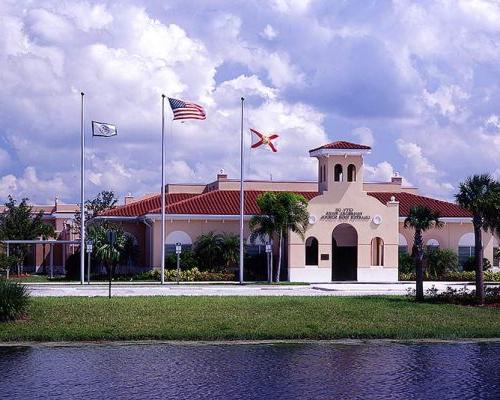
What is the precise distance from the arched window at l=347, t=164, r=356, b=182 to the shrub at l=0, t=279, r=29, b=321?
32.5m

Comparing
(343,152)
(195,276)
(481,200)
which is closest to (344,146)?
(343,152)

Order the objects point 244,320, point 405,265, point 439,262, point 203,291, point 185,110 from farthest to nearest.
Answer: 1. point 405,265
2. point 439,262
3. point 185,110
4. point 203,291
5. point 244,320

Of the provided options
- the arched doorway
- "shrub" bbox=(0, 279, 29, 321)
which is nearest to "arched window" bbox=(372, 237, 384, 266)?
the arched doorway

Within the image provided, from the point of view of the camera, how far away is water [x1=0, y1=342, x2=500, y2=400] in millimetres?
13883

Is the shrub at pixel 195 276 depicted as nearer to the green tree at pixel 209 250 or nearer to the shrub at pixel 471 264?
the green tree at pixel 209 250

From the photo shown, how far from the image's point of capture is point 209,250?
5269cm

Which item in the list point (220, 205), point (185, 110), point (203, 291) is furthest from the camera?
point (220, 205)

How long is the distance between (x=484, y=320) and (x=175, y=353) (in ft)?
32.4

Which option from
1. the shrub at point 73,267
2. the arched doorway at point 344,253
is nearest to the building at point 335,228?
the arched doorway at point 344,253

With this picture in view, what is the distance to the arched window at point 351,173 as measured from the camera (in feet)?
175

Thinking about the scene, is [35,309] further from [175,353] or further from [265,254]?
[265,254]

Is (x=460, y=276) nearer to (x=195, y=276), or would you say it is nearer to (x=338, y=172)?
(x=338, y=172)

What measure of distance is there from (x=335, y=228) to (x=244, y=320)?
106ft

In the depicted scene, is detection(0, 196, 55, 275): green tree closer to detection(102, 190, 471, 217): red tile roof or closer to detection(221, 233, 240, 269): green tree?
detection(102, 190, 471, 217): red tile roof
